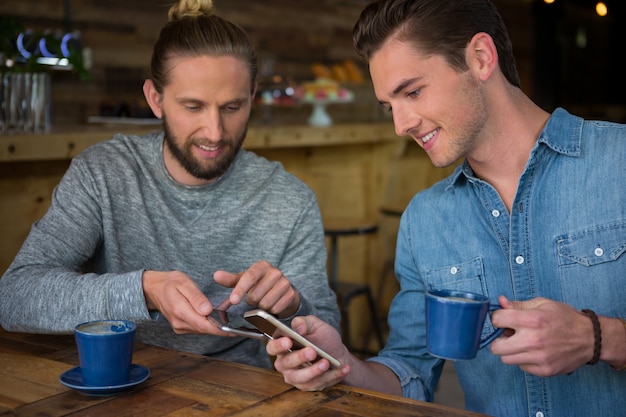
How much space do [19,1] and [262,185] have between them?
8.77ft

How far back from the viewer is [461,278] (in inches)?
62.2

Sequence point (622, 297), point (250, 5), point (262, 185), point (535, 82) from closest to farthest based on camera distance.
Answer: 1. point (622, 297)
2. point (262, 185)
3. point (250, 5)
4. point (535, 82)

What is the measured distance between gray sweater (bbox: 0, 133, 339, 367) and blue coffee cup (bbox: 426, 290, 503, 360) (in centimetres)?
67

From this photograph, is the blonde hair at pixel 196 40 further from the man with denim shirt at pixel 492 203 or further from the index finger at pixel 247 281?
the index finger at pixel 247 281

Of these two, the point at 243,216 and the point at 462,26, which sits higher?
the point at 462,26

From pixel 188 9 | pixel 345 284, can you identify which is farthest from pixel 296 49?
pixel 188 9

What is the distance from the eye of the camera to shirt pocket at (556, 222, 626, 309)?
1465mm

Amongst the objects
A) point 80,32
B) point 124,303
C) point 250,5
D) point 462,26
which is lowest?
point 124,303

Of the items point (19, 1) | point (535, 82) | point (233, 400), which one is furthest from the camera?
point (535, 82)

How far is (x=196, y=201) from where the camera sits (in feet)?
6.33

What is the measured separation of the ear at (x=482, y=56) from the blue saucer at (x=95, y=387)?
84 cm

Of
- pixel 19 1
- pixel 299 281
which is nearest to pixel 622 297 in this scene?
pixel 299 281

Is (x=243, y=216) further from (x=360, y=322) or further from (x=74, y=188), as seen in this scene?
(x=360, y=322)

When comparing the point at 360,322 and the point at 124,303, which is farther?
the point at 360,322
